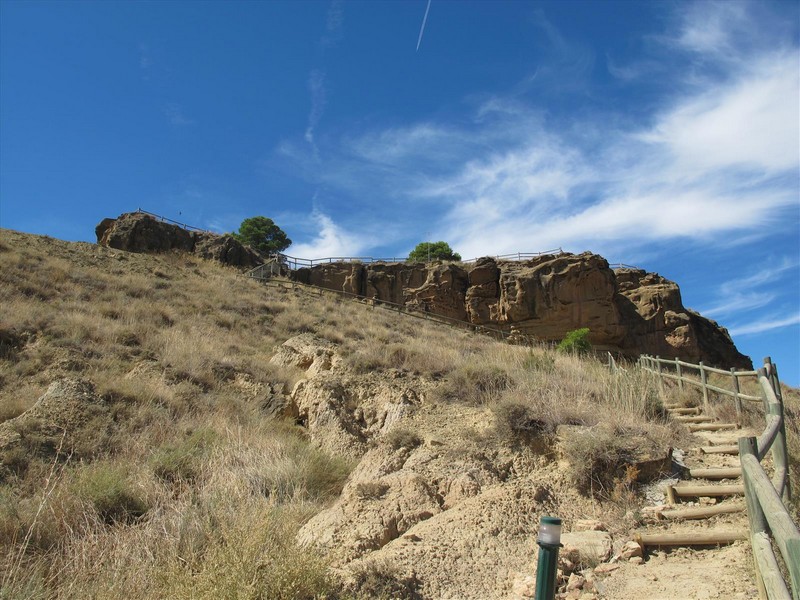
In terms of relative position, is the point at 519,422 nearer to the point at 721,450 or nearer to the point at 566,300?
the point at 721,450

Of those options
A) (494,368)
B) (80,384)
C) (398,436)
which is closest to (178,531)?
Answer: (398,436)

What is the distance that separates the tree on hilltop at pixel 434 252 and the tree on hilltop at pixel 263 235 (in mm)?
13574

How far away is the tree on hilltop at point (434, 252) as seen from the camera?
56803 millimetres

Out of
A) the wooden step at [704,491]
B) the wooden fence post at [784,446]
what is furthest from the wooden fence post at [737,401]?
the wooden step at [704,491]

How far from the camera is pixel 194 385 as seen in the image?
12.0 metres

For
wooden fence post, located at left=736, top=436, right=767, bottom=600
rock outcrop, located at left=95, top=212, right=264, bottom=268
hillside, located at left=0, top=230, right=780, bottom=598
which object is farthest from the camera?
rock outcrop, located at left=95, top=212, right=264, bottom=268

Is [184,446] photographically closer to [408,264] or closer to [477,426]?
[477,426]

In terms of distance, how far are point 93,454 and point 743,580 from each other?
8063 mm

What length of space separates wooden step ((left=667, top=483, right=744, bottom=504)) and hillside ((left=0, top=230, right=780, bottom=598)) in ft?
1.43

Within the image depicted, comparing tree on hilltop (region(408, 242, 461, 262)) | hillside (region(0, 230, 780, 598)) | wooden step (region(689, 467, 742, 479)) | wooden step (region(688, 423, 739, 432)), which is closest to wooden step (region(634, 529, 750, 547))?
hillside (region(0, 230, 780, 598))

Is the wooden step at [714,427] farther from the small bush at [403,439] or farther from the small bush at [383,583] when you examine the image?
the small bush at [383,583]

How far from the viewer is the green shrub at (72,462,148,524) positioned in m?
6.19

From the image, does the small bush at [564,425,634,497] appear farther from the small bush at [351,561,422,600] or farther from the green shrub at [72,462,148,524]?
the green shrub at [72,462,148,524]

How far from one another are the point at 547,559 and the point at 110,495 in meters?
5.16
